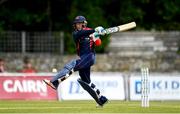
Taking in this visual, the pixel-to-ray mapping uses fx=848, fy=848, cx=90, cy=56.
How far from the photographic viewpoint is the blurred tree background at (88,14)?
43.1 meters

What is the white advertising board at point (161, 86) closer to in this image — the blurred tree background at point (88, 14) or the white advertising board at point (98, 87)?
the white advertising board at point (98, 87)

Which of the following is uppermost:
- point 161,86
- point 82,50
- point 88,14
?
point 88,14

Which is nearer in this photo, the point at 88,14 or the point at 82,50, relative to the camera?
the point at 82,50

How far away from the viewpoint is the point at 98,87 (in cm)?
3066

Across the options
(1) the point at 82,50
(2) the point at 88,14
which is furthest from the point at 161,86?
(2) the point at 88,14

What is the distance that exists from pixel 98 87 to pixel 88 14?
40.7ft

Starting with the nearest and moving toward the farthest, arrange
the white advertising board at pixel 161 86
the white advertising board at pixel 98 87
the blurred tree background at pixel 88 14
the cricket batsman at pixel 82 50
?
the cricket batsman at pixel 82 50 < the white advertising board at pixel 98 87 < the white advertising board at pixel 161 86 < the blurred tree background at pixel 88 14

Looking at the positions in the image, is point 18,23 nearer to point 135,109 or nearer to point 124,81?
point 124,81

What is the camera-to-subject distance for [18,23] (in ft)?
144

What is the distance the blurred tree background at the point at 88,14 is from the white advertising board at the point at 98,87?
1084 cm

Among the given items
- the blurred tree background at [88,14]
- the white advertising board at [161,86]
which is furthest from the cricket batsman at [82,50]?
the blurred tree background at [88,14]

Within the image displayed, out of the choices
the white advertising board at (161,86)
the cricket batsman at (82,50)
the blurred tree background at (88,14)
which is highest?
the blurred tree background at (88,14)

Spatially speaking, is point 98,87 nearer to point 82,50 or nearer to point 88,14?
point 82,50

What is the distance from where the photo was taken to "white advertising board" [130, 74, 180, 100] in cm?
3089
